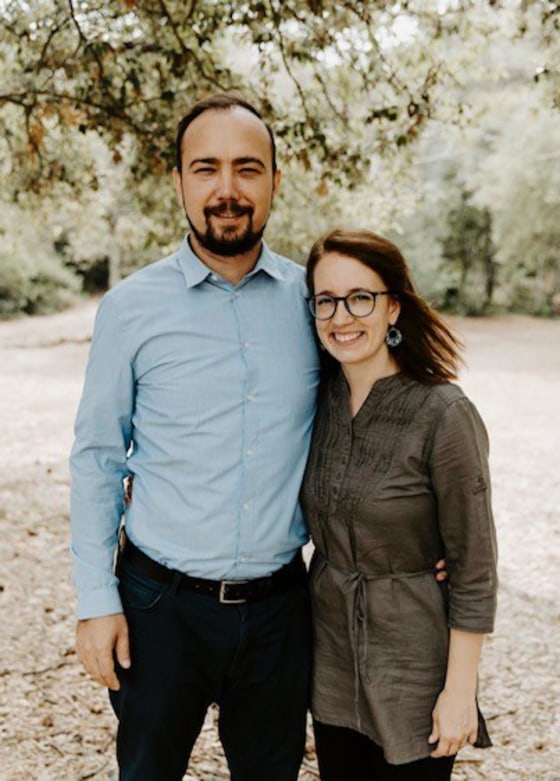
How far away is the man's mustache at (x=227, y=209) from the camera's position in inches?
105

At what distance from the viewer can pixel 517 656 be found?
5.50m

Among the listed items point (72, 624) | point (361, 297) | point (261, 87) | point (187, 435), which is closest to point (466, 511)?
point (361, 297)

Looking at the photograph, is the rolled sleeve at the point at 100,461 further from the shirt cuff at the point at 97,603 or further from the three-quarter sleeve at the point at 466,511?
the three-quarter sleeve at the point at 466,511

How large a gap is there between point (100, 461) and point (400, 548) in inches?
40.8

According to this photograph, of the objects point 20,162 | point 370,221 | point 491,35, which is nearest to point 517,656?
point 491,35

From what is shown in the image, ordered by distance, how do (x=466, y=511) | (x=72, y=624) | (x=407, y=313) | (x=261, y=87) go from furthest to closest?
(x=261, y=87) < (x=72, y=624) < (x=407, y=313) < (x=466, y=511)

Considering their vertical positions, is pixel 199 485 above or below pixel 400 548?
above

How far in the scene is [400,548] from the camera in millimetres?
2500

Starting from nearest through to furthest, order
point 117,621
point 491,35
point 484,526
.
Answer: point 484,526 → point 117,621 → point 491,35

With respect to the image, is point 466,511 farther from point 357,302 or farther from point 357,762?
point 357,762

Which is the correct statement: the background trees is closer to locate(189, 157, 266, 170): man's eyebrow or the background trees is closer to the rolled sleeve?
locate(189, 157, 266, 170): man's eyebrow

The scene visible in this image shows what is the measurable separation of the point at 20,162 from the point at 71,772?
247 inches

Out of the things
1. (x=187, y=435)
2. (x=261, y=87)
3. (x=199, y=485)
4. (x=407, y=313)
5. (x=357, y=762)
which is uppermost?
(x=261, y=87)

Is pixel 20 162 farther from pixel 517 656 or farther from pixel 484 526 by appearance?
pixel 484 526
